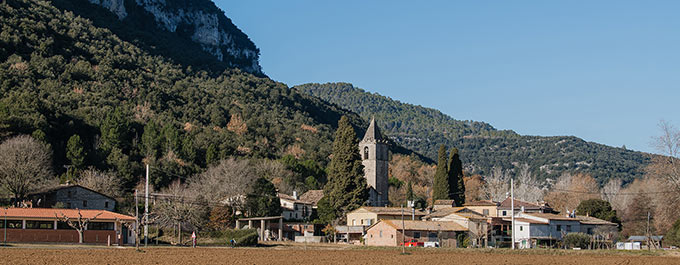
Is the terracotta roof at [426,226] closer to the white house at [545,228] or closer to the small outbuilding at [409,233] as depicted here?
Answer: the small outbuilding at [409,233]

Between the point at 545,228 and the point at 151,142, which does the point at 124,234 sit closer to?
the point at 151,142

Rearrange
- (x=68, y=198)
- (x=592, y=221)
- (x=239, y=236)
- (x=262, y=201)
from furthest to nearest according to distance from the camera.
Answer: (x=592, y=221), (x=262, y=201), (x=68, y=198), (x=239, y=236)

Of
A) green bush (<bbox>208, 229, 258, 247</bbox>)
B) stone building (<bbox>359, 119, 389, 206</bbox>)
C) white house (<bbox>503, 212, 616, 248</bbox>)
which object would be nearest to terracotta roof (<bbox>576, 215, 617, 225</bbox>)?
white house (<bbox>503, 212, 616, 248</bbox>)

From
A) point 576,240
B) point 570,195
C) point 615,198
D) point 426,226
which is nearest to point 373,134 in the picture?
point 570,195

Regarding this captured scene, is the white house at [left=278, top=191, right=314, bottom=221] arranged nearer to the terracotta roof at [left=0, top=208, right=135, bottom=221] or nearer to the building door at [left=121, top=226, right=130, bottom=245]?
the building door at [left=121, top=226, right=130, bottom=245]

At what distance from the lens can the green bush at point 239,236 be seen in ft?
221

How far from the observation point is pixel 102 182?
85.8m

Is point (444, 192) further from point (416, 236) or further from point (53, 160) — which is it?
point (53, 160)

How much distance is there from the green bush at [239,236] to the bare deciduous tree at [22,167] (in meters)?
17.9

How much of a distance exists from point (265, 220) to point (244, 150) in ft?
138

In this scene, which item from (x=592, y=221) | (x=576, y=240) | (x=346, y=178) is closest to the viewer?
(x=576, y=240)

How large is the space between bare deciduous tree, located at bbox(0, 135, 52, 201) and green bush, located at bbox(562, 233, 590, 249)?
51334mm

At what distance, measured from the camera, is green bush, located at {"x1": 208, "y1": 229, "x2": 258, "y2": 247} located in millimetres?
67506

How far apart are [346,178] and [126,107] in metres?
45.6
